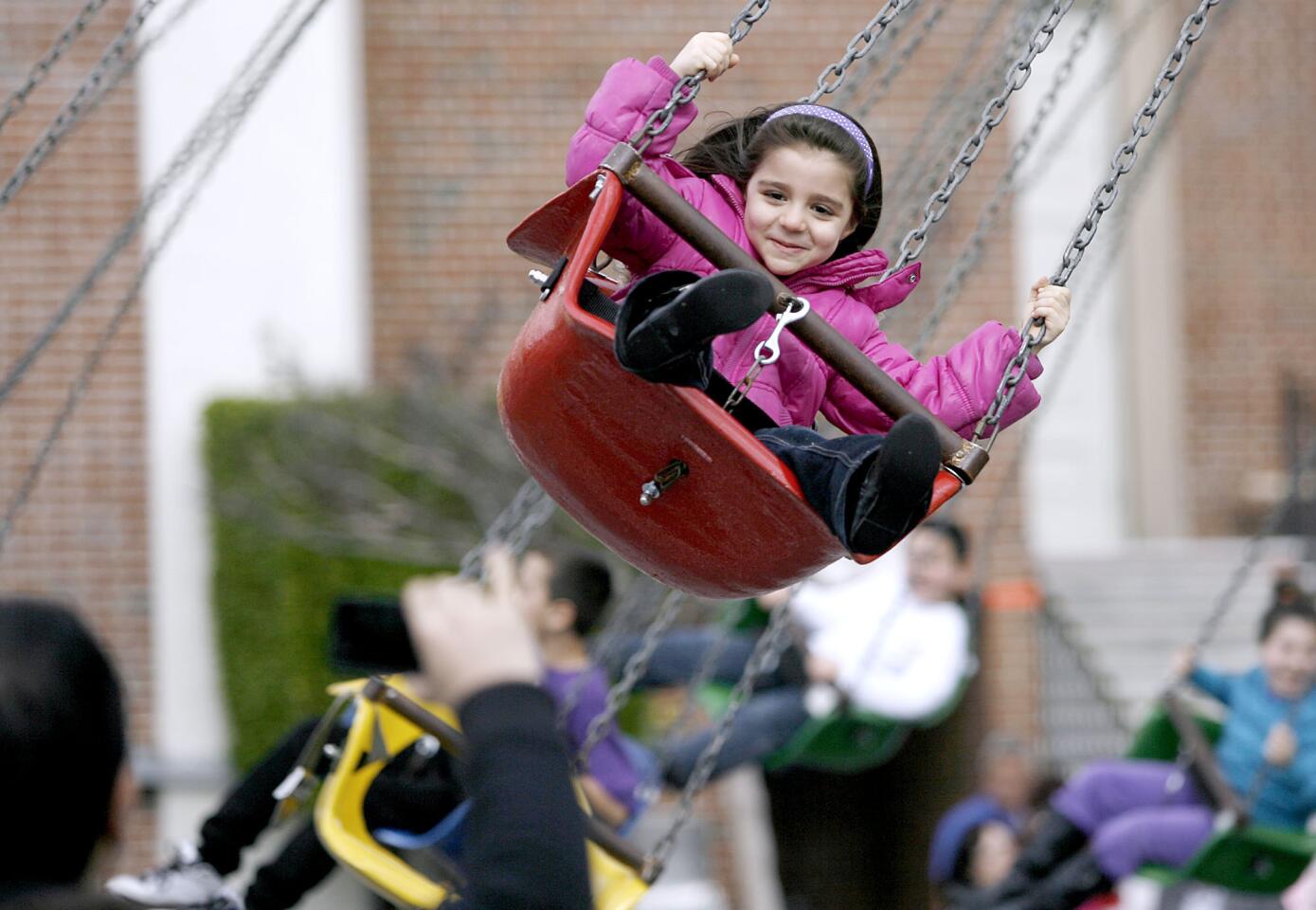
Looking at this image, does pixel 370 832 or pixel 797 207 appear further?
pixel 370 832

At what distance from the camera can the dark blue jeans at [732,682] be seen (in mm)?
6383

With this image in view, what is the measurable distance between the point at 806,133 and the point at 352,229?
6552 millimetres

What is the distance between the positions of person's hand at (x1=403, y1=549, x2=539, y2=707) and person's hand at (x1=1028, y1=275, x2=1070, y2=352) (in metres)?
1.43

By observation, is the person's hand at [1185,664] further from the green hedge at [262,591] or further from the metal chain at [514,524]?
the green hedge at [262,591]

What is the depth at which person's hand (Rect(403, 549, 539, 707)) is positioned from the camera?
5.52 ft

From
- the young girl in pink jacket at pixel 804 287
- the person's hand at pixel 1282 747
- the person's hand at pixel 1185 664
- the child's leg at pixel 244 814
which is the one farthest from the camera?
the person's hand at pixel 1185 664

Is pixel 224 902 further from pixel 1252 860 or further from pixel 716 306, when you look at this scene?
pixel 1252 860

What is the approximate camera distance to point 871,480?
2666 mm

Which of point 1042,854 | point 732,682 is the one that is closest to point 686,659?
point 732,682

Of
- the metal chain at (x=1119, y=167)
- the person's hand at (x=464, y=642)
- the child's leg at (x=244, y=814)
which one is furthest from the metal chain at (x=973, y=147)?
the child's leg at (x=244, y=814)

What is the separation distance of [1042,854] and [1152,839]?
0.53 meters

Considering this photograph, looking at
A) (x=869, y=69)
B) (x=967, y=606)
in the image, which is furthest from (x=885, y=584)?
(x=869, y=69)

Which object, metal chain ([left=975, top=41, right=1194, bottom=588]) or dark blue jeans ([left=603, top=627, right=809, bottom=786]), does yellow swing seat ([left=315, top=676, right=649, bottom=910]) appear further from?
metal chain ([left=975, top=41, right=1194, bottom=588])

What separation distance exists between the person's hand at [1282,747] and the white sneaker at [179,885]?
3017 millimetres
